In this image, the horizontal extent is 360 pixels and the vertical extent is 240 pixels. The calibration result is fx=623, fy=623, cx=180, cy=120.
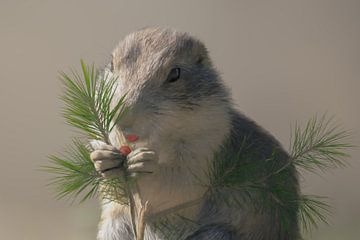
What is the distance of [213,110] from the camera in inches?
38.3

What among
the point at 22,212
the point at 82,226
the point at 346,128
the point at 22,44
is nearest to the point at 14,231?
the point at 22,212

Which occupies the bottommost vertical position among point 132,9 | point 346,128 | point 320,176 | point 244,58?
point 320,176

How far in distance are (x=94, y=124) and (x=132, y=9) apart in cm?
77

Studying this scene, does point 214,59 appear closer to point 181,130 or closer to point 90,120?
point 181,130

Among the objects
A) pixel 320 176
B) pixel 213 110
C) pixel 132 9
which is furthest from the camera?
pixel 132 9

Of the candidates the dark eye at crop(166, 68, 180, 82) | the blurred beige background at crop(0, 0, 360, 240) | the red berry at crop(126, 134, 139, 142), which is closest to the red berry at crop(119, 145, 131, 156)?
the red berry at crop(126, 134, 139, 142)

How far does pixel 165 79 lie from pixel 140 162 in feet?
0.67

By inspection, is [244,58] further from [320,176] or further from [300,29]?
[320,176]

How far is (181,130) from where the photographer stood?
36.9 inches

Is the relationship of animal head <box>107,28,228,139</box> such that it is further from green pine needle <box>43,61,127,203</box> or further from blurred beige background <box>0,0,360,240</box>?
blurred beige background <box>0,0,360,240</box>

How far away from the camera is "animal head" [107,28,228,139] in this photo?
85 centimetres

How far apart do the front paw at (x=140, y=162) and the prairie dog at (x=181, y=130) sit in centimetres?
7

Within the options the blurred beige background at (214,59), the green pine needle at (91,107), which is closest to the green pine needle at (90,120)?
the green pine needle at (91,107)

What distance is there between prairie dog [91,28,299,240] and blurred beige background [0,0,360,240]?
1.21 feet
